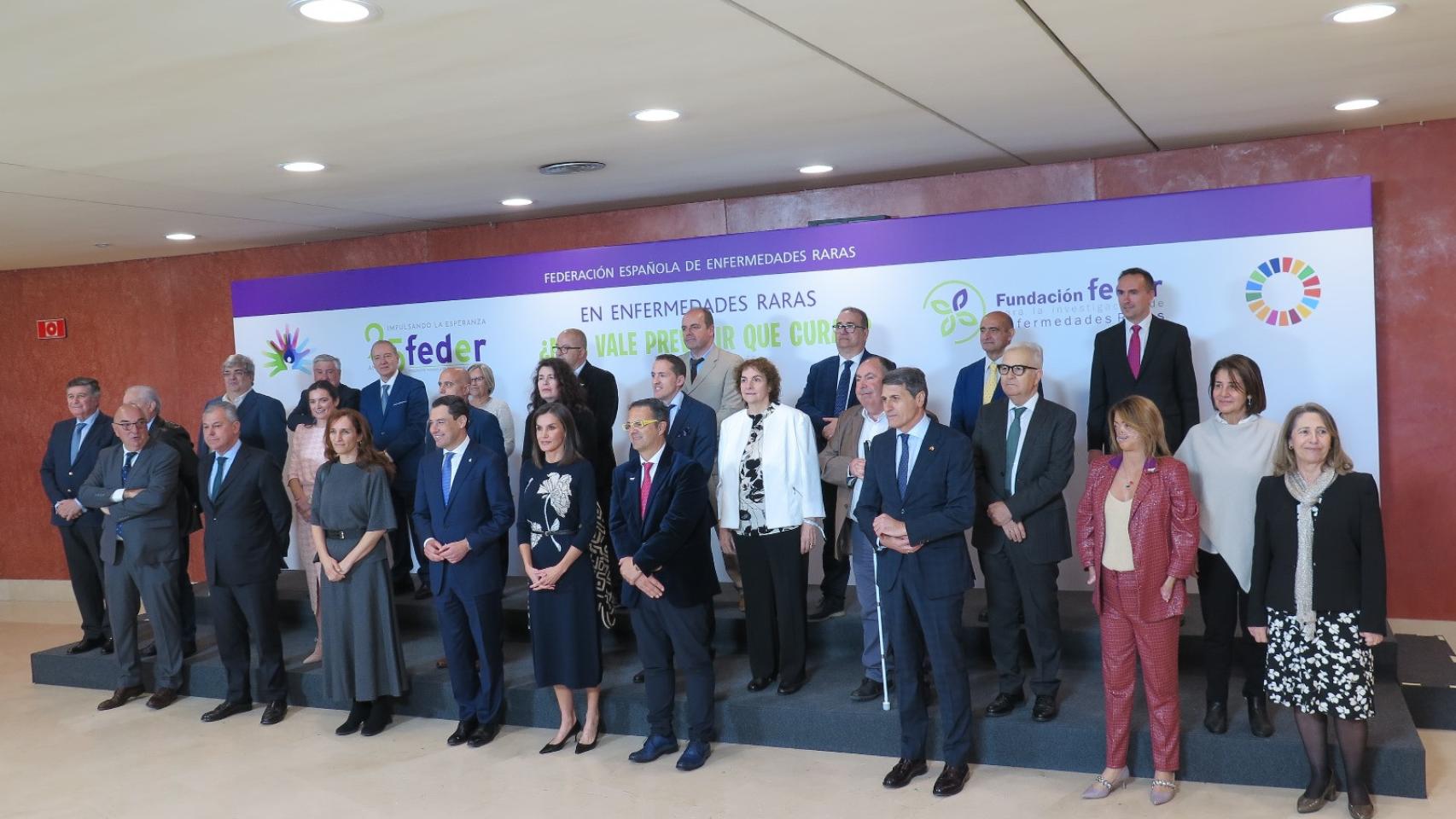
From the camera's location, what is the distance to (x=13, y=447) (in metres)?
9.96

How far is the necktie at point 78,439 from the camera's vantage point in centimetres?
707

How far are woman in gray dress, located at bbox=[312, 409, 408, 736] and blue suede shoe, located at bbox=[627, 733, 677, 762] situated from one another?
135 cm

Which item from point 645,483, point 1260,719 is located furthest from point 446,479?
point 1260,719

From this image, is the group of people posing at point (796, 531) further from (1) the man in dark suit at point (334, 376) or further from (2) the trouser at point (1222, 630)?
(1) the man in dark suit at point (334, 376)

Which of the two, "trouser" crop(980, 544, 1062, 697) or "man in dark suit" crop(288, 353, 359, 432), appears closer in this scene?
"trouser" crop(980, 544, 1062, 697)

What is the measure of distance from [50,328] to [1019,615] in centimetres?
868

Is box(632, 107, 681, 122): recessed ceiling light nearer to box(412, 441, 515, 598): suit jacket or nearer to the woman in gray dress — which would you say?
box(412, 441, 515, 598): suit jacket

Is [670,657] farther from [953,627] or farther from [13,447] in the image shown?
[13,447]

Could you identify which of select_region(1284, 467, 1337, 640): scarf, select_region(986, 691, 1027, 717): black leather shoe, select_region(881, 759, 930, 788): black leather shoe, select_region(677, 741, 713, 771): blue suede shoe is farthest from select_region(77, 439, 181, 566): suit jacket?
select_region(1284, 467, 1337, 640): scarf

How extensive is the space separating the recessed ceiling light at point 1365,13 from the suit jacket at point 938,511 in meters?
1.87

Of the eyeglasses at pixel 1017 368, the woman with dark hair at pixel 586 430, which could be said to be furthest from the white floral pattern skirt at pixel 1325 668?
the woman with dark hair at pixel 586 430

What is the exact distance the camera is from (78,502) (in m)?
7.02

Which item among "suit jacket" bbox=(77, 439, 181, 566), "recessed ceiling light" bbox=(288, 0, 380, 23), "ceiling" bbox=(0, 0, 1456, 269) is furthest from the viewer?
"suit jacket" bbox=(77, 439, 181, 566)

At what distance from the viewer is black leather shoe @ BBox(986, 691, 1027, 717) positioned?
15.7ft
